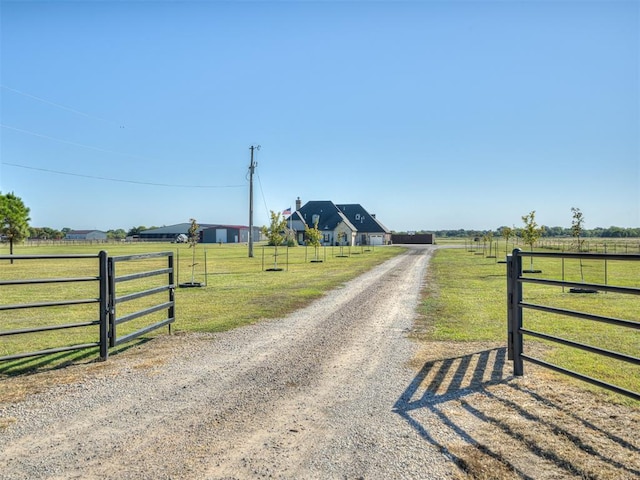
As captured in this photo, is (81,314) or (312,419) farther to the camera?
(81,314)

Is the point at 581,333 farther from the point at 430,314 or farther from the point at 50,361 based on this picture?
the point at 50,361

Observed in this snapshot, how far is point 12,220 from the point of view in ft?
112

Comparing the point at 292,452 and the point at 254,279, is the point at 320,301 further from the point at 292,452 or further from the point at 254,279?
the point at 292,452

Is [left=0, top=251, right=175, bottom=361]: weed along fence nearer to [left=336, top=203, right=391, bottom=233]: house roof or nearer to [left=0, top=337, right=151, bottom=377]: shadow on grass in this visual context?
[left=0, top=337, right=151, bottom=377]: shadow on grass

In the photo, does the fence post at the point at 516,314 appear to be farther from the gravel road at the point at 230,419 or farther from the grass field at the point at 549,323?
the gravel road at the point at 230,419

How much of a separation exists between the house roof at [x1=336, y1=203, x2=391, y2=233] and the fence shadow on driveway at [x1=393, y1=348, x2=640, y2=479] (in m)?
65.5

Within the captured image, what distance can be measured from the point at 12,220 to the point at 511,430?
132 feet

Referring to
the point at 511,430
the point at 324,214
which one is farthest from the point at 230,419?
the point at 324,214

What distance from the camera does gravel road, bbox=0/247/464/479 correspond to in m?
3.25

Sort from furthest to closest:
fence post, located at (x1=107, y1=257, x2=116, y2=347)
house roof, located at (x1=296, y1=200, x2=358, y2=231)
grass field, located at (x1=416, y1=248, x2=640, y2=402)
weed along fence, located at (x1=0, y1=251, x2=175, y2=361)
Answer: house roof, located at (x1=296, y1=200, x2=358, y2=231) < fence post, located at (x1=107, y1=257, x2=116, y2=347) < weed along fence, located at (x1=0, y1=251, x2=175, y2=361) < grass field, located at (x1=416, y1=248, x2=640, y2=402)

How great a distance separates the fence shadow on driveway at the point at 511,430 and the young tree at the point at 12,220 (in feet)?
124

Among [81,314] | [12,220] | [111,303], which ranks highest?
[12,220]

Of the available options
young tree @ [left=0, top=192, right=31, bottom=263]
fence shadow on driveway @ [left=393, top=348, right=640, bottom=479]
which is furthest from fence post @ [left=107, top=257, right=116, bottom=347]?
young tree @ [left=0, top=192, right=31, bottom=263]

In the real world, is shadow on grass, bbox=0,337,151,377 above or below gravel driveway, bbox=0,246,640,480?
below
